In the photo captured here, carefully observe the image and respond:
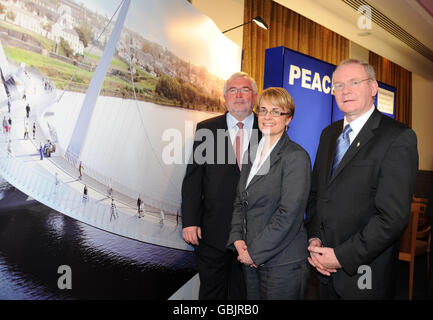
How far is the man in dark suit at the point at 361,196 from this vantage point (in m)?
1.30

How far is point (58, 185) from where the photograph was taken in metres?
1.46

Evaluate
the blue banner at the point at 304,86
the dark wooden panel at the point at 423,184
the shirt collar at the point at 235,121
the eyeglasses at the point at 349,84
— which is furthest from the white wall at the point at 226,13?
the dark wooden panel at the point at 423,184

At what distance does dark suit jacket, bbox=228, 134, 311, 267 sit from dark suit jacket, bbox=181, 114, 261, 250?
380 millimetres

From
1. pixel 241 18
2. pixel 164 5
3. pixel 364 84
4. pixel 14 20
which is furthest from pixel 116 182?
pixel 241 18

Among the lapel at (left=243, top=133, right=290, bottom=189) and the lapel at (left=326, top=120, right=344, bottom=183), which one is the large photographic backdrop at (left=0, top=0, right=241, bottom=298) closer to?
the lapel at (left=243, top=133, right=290, bottom=189)

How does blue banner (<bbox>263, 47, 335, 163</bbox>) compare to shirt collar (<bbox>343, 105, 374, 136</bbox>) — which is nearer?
shirt collar (<bbox>343, 105, 374, 136</bbox>)

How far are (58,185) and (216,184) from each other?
973mm

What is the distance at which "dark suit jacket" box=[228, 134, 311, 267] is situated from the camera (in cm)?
152

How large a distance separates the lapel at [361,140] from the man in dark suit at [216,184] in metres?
0.76

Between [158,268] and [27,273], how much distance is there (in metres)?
0.93

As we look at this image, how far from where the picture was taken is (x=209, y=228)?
2.10m

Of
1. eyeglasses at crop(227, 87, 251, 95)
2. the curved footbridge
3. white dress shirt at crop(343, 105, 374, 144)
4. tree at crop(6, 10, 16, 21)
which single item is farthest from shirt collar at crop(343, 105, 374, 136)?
tree at crop(6, 10, 16, 21)

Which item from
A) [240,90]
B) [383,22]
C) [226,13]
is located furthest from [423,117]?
[240,90]

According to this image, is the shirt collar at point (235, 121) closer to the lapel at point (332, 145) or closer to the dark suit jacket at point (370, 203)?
the lapel at point (332, 145)
